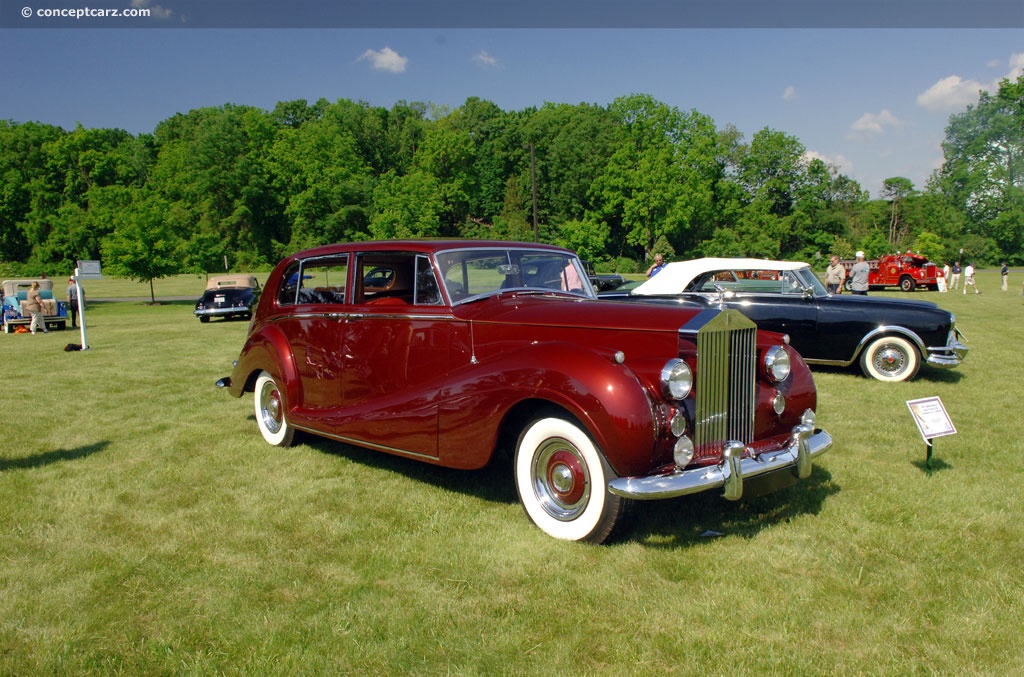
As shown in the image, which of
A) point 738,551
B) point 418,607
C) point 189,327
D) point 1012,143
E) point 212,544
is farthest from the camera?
point 1012,143

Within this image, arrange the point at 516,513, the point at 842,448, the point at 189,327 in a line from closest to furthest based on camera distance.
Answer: the point at 516,513 → the point at 842,448 → the point at 189,327

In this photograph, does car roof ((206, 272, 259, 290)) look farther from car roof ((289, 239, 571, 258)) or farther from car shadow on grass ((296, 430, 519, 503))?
car roof ((289, 239, 571, 258))

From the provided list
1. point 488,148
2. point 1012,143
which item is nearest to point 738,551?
point 488,148

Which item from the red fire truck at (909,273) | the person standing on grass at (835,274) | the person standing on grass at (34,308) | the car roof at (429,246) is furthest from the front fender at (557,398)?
the red fire truck at (909,273)

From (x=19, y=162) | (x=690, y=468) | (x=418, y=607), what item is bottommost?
(x=418, y=607)

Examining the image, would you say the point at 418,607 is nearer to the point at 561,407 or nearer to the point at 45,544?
the point at 561,407

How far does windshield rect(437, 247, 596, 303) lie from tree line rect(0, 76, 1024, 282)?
45071mm

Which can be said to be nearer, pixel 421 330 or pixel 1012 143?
pixel 421 330

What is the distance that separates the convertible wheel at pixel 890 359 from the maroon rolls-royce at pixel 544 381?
16.7 ft

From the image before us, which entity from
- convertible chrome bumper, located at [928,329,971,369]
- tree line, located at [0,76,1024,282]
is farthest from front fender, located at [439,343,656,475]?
tree line, located at [0,76,1024,282]

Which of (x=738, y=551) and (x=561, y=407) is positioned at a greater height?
(x=561, y=407)

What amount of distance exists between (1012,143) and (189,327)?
81.5 m

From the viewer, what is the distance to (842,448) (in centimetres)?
590

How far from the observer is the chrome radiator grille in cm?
399
